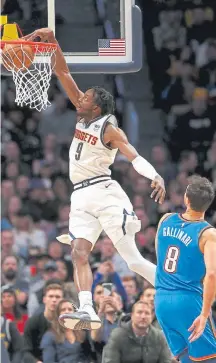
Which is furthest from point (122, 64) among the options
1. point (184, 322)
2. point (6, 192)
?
point (6, 192)

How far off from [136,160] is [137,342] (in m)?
2.32

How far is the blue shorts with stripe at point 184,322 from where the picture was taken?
330 inches

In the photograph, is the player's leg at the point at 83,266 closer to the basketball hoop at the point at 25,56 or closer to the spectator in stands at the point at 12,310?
the basketball hoop at the point at 25,56

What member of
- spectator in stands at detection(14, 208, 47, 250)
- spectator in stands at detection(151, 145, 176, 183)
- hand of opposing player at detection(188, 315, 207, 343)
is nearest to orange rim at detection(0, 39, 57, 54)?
hand of opposing player at detection(188, 315, 207, 343)

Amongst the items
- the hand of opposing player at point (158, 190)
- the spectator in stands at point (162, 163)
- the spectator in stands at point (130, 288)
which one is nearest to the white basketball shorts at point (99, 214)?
the hand of opposing player at point (158, 190)

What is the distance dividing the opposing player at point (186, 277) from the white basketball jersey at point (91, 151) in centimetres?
106

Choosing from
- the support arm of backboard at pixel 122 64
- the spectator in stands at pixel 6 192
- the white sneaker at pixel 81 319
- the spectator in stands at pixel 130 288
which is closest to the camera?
the white sneaker at pixel 81 319

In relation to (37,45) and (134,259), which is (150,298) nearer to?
(134,259)

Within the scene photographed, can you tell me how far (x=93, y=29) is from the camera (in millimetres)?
10086

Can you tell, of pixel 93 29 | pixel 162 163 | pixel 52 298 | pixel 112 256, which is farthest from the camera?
pixel 162 163

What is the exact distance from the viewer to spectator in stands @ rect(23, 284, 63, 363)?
11.2 m

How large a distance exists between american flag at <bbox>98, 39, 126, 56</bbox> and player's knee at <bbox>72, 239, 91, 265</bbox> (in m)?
1.68

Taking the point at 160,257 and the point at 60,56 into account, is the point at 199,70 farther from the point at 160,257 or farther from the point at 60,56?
the point at 160,257

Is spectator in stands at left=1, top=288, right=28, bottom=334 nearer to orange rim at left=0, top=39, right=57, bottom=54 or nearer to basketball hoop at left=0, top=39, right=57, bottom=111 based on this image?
basketball hoop at left=0, top=39, right=57, bottom=111
